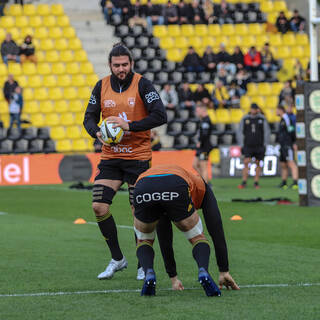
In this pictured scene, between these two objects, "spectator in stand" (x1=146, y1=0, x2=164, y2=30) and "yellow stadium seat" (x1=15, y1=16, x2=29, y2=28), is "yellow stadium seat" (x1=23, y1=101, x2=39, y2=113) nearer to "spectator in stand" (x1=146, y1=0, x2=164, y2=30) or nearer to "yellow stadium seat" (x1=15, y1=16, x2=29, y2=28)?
"yellow stadium seat" (x1=15, y1=16, x2=29, y2=28)

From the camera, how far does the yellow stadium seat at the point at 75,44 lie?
33856 mm

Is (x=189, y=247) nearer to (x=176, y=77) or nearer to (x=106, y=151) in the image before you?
(x=106, y=151)

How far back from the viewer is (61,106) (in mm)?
31375

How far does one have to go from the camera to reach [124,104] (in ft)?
26.9

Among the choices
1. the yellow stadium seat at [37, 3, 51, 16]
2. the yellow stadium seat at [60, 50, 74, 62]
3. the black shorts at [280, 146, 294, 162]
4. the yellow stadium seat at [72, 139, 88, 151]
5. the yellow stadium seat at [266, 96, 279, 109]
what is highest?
the yellow stadium seat at [37, 3, 51, 16]

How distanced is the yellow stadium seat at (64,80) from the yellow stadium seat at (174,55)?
4148mm

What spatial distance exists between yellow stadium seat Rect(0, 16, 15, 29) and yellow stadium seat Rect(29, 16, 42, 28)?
72cm

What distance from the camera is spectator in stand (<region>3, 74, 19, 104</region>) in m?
29.0

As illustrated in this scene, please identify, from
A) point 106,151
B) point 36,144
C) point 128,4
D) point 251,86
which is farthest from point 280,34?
point 106,151

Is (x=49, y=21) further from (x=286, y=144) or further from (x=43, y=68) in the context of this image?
(x=286, y=144)

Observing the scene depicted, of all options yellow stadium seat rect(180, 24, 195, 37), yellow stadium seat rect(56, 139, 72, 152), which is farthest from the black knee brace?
yellow stadium seat rect(180, 24, 195, 37)

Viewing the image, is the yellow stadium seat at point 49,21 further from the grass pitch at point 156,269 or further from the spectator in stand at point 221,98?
the grass pitch at point 156,269

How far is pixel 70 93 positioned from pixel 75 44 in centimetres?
296

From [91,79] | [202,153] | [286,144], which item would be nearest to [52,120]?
[91,79]
